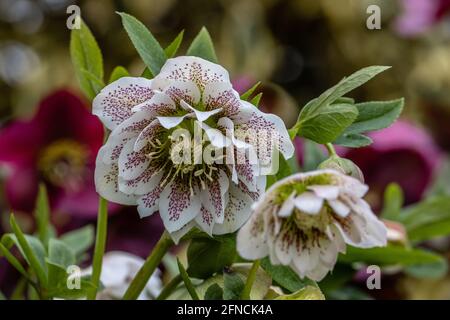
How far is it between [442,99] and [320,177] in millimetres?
902

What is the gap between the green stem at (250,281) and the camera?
408mm

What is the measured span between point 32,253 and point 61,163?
37 centimetres

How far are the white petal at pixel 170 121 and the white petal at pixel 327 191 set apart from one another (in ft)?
0.23

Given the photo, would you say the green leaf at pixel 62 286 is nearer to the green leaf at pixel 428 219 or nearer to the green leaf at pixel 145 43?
the green leaf at pixel 145 43

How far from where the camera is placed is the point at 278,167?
419mm

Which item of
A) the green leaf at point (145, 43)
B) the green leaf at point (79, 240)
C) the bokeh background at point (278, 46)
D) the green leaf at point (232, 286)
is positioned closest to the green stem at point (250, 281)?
the green leaf at point (232, 286)

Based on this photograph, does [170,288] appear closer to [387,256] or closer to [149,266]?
[149,266]

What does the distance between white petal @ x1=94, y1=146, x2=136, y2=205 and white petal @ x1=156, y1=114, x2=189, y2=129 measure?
0.13 feet

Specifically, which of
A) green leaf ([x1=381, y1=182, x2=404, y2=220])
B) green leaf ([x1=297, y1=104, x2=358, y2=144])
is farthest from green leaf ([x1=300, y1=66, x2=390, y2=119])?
green leaf ([x1=381, y1=182, x2=404, y2=220])

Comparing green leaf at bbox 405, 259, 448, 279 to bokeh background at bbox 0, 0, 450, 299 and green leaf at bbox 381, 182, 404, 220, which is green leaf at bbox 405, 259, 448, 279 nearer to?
green leaf at bbox 381, 182, 404, 220

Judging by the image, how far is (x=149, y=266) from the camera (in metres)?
0.45

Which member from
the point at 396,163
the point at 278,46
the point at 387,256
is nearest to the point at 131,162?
the point at 387,256
